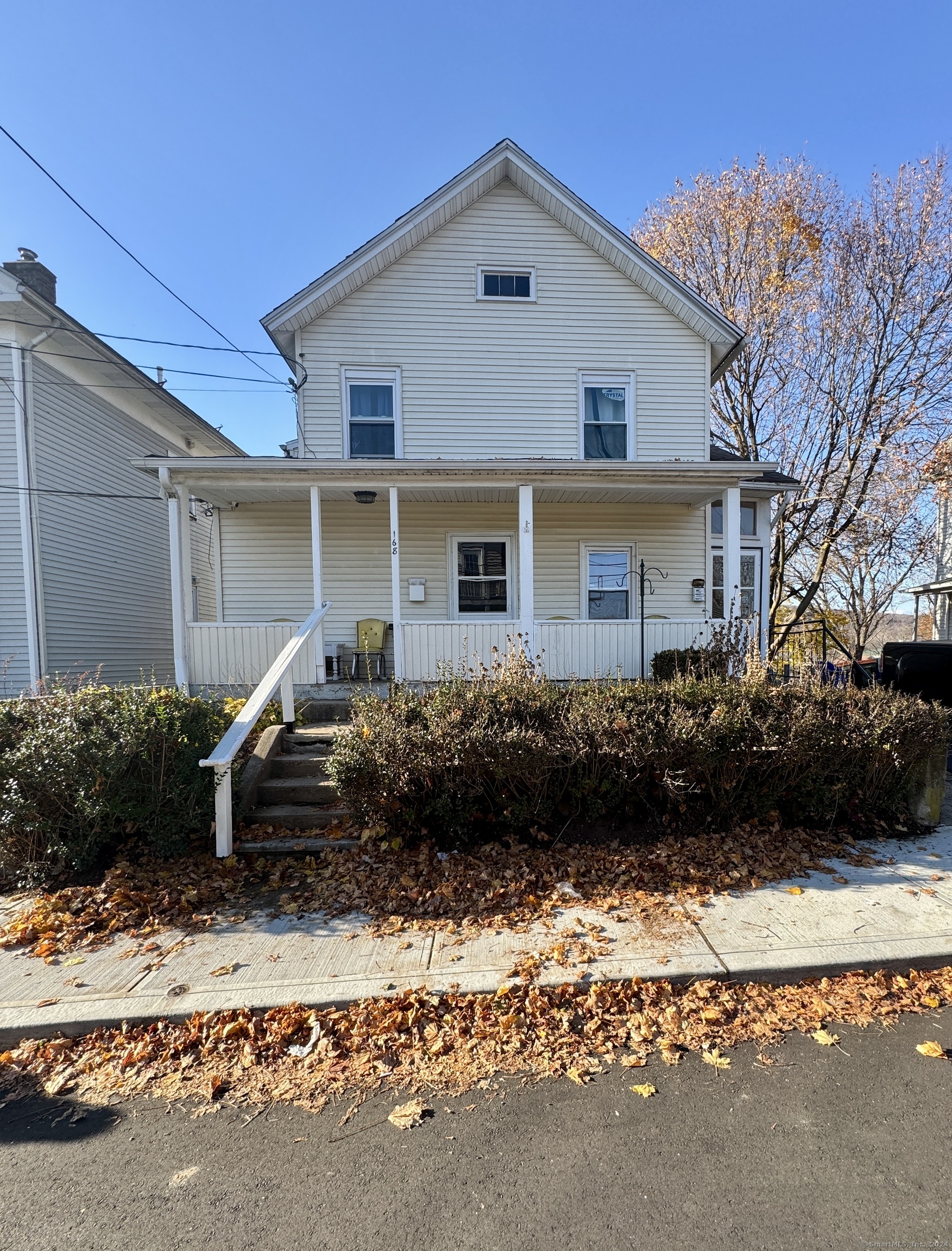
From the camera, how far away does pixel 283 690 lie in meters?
6.87

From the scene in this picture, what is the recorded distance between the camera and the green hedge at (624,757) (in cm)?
469

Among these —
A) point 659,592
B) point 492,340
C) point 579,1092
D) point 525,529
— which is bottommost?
point 579,1092

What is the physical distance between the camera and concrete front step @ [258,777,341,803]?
5.49 meters

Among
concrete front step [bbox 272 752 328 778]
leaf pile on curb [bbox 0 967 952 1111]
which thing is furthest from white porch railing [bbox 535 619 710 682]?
leaf pile on curb [bbox 0 967 952 1111]

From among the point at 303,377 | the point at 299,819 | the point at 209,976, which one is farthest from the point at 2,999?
the point at 303,377

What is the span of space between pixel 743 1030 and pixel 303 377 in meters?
10.6

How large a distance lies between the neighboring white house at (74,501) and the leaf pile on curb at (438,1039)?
6557 mm

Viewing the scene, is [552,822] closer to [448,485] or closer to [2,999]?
[2,999]

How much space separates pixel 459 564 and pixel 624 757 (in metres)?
6.49

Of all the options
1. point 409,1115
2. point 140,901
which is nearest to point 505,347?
point 140,901

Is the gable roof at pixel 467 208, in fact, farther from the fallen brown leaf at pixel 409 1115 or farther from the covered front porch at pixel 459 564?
the fallen brown leaf at pixel 409 1115

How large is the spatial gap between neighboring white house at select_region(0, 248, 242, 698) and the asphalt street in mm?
7165

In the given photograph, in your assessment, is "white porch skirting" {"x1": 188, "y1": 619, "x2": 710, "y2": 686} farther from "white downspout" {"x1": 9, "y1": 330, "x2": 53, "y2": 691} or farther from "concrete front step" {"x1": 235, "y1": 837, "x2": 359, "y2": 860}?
"concrete front step" {"x1": 235, "y1": 837, "x2": 359, "y2": 860}

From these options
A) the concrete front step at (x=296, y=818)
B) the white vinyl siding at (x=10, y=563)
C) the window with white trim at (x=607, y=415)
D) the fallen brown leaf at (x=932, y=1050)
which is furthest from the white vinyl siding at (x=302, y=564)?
the fallen brown leaf at (x=932, y=1050)
